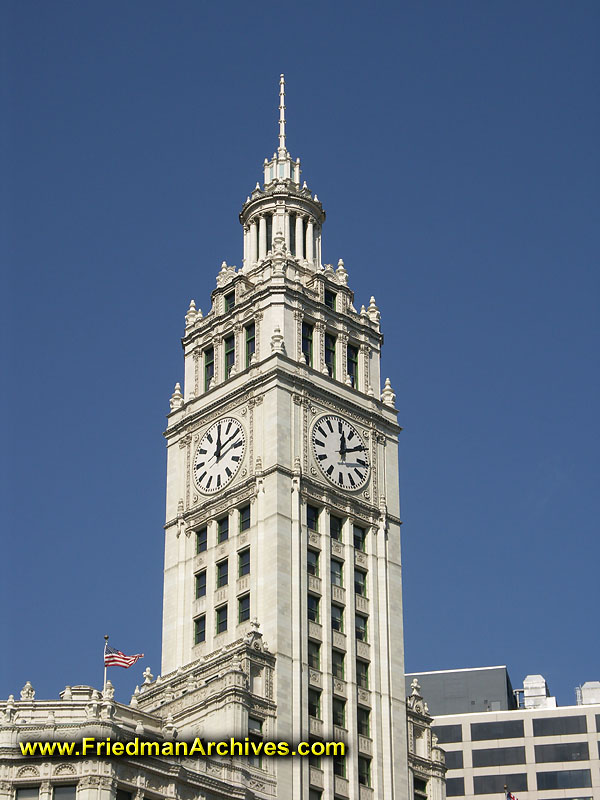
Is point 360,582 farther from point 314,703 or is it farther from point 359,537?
point 314,703

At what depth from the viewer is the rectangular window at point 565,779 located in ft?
563

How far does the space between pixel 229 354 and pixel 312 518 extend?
17.1 meters

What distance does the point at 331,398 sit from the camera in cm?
13538

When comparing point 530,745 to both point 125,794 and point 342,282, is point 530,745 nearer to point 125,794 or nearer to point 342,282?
point 342,282

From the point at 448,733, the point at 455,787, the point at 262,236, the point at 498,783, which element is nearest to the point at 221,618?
the point at 262,236

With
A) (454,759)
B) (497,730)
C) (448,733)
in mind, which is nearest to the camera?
(454,759)

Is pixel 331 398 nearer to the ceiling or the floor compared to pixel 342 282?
nearer to the floor

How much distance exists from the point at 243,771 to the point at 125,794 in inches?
449

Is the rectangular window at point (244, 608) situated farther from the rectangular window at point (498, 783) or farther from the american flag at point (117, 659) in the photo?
the rectangular window at point (498, 783)

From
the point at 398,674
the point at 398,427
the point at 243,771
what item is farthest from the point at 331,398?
the point at 243,771

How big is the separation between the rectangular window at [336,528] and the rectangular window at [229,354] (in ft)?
50.0

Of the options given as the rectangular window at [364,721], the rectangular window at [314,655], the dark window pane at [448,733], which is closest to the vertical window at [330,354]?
the rectangular window at [314,655]

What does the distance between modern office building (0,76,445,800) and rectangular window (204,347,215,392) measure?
0.18 meters

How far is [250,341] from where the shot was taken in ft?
455
